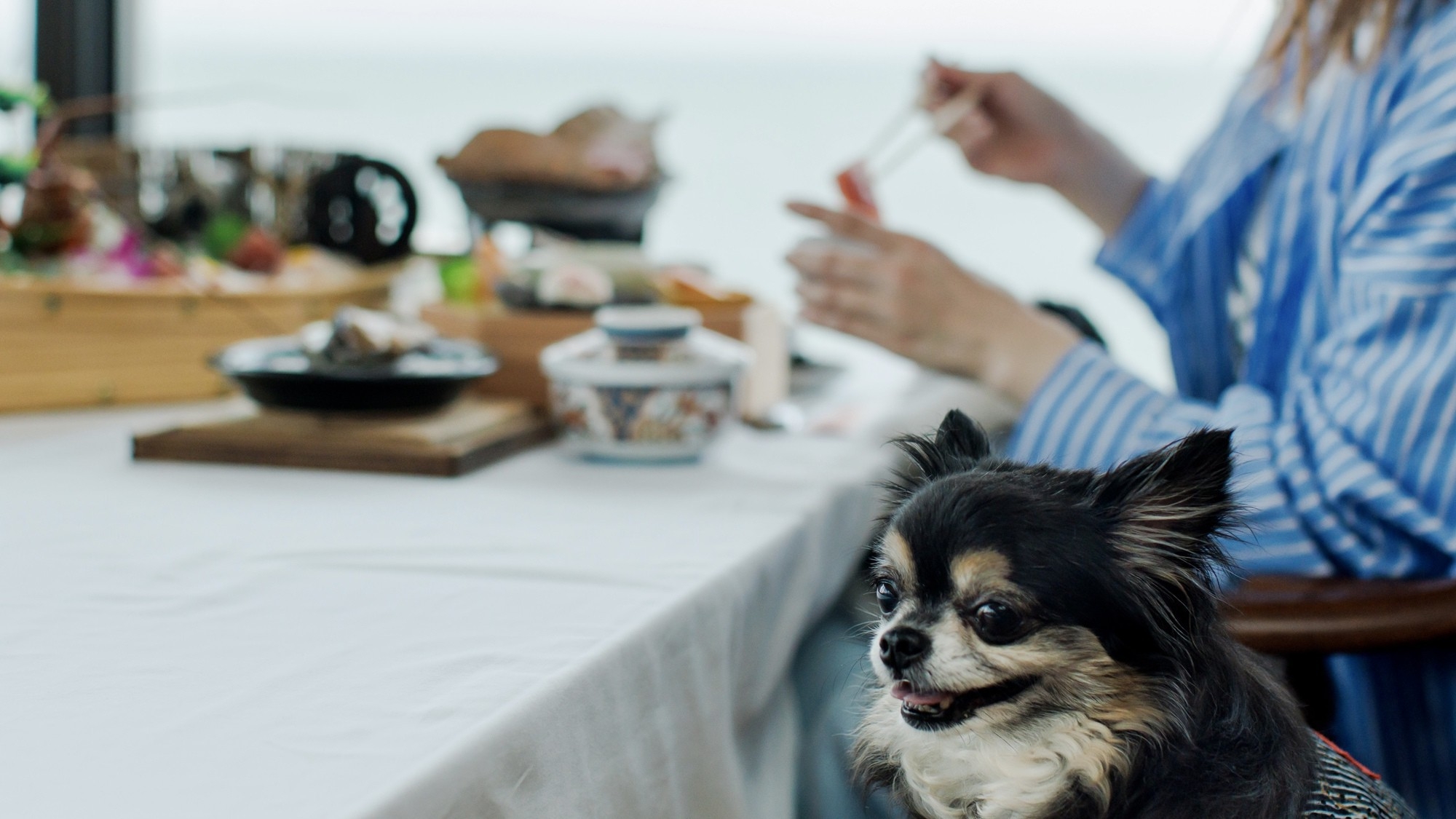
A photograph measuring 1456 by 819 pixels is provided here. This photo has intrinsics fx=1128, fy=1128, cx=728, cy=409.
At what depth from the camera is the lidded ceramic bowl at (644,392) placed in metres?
1.23

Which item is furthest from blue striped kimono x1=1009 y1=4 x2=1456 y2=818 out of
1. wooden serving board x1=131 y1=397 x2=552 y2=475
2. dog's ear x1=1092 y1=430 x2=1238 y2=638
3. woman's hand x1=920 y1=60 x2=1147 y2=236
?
wooden serving board x1=131 y1=397 x2=552 y2=475

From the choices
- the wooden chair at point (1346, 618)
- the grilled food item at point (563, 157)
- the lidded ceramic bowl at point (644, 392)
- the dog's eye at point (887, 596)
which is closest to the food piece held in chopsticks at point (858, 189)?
the lidded ceramic bowl at point (644, 392)

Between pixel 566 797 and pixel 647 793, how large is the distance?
0.39 feet

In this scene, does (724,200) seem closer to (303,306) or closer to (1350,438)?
(303,306)

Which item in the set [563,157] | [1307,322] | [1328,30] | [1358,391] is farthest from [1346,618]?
[563,157]

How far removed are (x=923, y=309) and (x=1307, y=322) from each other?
0.37m

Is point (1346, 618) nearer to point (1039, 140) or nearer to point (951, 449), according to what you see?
point (951, 449)

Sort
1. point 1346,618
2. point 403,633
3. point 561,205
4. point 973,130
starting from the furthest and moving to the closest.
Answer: point 561,205 → point 973,130 → point 1346,618 → point 403,633

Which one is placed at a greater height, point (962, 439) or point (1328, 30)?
point (1328, 30)

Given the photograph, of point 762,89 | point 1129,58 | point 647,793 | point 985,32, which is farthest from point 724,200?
point 647,793

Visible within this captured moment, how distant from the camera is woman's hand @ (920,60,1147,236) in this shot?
4.99ft

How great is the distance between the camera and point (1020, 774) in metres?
0.61

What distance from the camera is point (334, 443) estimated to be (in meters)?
1.16

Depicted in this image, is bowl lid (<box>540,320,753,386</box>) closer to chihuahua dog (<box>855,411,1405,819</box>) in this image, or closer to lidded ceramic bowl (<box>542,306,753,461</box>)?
lidded ceramic bowl (<box>542,306,753,461</box>)
